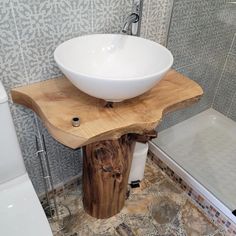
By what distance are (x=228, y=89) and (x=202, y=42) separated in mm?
519

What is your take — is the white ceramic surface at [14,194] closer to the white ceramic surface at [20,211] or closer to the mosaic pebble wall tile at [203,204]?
the white ceramic surface at [20,211]

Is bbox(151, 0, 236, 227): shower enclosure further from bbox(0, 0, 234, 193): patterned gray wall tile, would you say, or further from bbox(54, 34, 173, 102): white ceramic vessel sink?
bbox(54, 34, 173, 102): white ceramic vessel sink

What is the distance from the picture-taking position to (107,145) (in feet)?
3.41

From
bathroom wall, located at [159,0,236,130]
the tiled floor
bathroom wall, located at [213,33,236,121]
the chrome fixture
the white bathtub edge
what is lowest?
the tiled floor

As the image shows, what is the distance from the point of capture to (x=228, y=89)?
1984 mm

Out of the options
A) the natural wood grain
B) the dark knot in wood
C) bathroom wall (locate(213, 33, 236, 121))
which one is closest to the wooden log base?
the natural wood grain

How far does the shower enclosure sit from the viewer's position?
4.96 feet

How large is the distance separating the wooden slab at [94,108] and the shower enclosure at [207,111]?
22.8 inches

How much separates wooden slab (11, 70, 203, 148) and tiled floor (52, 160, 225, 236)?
758mm

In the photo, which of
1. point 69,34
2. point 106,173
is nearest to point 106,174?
point 106,173

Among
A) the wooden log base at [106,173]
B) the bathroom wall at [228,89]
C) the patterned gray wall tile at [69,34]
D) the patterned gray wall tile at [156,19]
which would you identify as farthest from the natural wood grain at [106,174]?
the bathroom wall at [228,89]

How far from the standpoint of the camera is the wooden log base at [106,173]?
106cm

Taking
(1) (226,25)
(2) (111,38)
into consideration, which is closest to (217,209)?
(2) (111,38)

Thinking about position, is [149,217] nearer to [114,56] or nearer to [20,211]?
[20,211]
